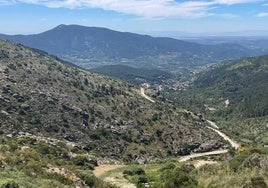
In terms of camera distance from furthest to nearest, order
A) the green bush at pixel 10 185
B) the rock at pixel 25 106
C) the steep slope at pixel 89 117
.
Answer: the rock at pixel 25 106 < the steep slope at pixel 89 117 < the green bush at pixel 10 185

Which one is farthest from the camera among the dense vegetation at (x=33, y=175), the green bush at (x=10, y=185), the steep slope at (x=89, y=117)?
the steep slope at (x=89, y=117)

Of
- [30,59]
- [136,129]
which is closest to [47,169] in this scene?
[136,129]

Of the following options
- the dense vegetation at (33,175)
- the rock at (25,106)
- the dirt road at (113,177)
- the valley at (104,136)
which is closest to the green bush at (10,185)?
the dense vegetation at (33,175)

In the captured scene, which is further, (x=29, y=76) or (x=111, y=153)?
(x=29, y=76)

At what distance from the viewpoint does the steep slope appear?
115562mm

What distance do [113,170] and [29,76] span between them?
79758mm

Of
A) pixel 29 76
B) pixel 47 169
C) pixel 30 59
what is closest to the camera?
pixel 47 169

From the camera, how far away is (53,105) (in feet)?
427

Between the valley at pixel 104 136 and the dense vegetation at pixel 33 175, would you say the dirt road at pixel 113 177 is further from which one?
the dense vegetation at pixel 33 175

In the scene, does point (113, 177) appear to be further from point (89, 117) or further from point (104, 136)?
point (89, 117)

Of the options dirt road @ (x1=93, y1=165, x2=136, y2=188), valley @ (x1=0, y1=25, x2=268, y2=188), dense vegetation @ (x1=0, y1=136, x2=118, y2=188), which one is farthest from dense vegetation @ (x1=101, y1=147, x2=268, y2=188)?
dense vegetation @ (x1=0, y1=136, x2=118, y2=188)

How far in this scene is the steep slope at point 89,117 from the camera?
379 ft

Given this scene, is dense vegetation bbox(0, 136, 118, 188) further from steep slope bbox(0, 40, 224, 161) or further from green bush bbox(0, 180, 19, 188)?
steep slope bbox(0, 40, 224, 161)

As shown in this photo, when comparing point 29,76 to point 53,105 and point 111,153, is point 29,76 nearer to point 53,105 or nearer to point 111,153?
point 53,105
